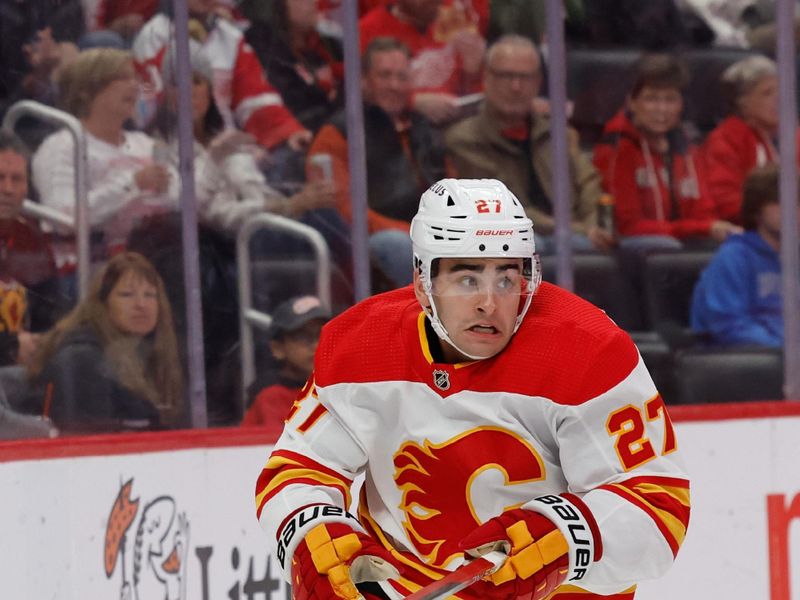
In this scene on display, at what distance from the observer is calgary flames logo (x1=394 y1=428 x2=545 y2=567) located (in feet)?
7.41

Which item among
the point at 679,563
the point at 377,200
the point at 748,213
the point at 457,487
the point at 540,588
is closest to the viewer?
the point at 540,588

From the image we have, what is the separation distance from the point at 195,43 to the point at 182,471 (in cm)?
102

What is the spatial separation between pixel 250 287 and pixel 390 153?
52 centimetres

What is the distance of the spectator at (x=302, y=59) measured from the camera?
3.83m

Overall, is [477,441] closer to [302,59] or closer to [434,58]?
Answer: [302,59]

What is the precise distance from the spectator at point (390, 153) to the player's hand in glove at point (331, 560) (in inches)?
65.2

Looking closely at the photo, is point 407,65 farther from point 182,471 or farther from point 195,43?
point 182,471

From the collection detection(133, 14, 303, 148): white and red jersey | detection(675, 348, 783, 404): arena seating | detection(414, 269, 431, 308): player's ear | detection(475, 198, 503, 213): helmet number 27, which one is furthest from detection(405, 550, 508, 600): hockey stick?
detection(675, 348, 783, 404): arena seating

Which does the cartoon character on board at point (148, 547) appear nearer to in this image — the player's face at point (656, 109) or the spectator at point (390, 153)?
the spectator at point (390, 153)

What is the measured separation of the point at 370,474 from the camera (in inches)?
94.7

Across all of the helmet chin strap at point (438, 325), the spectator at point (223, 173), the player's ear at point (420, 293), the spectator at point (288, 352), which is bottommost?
the spectator at point (288, 352)

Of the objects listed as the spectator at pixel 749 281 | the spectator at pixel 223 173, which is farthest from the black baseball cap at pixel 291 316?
the spectator at pixel 749 281

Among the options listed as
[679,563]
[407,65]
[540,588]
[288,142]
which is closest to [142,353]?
[288,142]

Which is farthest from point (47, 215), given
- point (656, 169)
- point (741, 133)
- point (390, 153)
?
point (741, 133)
